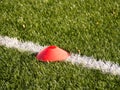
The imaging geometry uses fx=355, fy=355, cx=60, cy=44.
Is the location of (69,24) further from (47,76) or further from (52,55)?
(47,76)

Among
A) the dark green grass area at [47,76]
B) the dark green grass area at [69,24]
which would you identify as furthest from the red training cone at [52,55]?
the dark green grass area at [69,24]

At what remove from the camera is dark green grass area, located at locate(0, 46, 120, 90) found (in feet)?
12.8

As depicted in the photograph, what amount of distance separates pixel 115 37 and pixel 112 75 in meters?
0.78

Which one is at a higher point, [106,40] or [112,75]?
[106,40]

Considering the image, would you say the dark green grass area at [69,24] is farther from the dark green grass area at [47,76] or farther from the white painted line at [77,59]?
the dark green grass area at [47,76]

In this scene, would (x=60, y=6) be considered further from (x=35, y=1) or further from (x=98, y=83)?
(x=98, y=83)

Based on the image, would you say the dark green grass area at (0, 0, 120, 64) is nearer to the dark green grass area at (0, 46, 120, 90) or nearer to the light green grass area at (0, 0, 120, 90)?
the light green grass area at (0, 0, 120, 90)

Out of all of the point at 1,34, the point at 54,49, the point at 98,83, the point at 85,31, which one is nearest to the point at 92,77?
the point at 98,83

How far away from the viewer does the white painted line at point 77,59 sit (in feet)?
13.5

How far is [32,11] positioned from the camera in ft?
17.3

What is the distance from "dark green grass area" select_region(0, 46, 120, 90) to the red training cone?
7 centimetres

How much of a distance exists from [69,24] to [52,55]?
784mm

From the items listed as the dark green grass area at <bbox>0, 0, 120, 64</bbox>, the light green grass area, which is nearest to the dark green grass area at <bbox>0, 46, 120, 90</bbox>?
the light green grass area

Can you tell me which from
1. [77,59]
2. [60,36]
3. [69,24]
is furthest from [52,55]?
[69,24]
